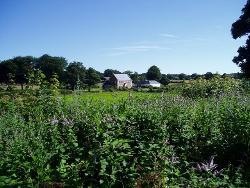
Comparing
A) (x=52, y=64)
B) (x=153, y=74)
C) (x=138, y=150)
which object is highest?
(x=52, y=64)

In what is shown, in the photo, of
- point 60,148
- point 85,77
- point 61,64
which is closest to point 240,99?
point 60,148

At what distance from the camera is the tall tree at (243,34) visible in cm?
3512

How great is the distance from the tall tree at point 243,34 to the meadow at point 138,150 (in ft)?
88.9

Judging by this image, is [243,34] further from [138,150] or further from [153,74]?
[153,74]

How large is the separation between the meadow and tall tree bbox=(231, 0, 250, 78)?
27104mm

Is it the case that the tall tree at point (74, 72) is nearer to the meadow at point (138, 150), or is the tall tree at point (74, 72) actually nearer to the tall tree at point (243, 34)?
the tall tree at point (243, 34)

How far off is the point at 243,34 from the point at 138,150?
111 ft

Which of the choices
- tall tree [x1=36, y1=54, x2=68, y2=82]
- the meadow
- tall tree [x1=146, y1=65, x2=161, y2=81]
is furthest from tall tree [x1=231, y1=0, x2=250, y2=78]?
tall tree [x1=146, y1=65, x2=161, y2=81]

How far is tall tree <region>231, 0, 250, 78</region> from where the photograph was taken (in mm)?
35125

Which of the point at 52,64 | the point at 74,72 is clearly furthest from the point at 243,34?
the point at 52,64

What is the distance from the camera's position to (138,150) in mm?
6633

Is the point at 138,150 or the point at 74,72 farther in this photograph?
the point at 74,72

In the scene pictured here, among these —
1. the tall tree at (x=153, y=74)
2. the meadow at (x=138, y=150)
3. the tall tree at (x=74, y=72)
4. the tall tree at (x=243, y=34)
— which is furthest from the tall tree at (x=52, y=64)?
the meadow at (x=138, y=150)

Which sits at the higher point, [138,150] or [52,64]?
[52,64]
